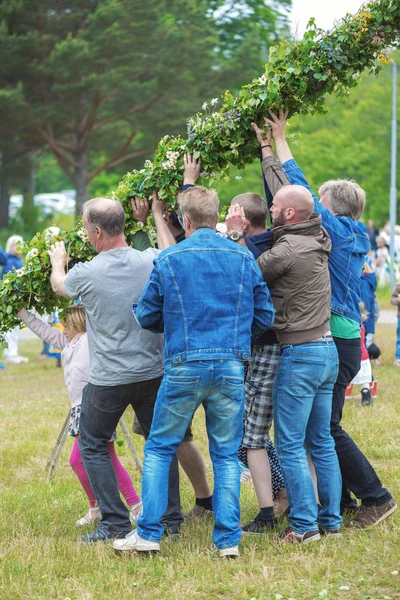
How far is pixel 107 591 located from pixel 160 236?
223 cm

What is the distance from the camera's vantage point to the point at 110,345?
549 centimetres

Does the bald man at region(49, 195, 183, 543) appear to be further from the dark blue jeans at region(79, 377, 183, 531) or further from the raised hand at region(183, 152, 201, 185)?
the raised hand at region(183, 152, 201, 185)

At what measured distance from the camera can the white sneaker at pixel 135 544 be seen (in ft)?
17.0

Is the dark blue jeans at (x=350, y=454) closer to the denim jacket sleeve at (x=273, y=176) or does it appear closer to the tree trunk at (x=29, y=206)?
the denim jacket sleeve at (x=273, y=176)

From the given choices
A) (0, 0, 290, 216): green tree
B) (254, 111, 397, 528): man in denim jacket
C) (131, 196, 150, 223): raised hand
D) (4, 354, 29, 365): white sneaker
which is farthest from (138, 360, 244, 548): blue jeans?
(0, 0, 290, 216): green tree

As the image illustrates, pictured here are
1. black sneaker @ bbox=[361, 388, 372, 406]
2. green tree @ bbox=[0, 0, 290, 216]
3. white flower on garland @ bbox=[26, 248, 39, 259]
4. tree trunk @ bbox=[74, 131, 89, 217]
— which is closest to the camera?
white flower on garland @ bbox=[26, 248, 39, 259]

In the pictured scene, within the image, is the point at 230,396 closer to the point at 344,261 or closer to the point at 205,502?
the point at 344,261

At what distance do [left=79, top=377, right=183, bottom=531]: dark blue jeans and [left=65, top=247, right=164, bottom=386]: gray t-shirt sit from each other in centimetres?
7

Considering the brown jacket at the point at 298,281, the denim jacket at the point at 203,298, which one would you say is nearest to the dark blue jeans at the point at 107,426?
the denim jacket at the point at 203,298

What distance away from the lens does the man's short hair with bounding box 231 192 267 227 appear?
5.64m

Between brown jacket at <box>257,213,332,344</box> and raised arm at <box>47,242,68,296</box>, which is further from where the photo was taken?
raised arm at <box>47,242,68,296</box>

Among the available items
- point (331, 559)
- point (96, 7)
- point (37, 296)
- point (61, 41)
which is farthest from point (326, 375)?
point (96, 7)

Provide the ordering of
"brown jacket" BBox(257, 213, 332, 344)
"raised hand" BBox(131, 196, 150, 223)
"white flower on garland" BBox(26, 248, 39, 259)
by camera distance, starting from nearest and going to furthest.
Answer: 1. "brown jacket" BBox(257, 213, 332, 344)
2. "raised hand" BBox(131, 196, 150, 223)
3. "white flower on garland" BBox(26, 248, 39, 259)

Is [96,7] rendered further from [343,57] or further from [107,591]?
[107,591]
